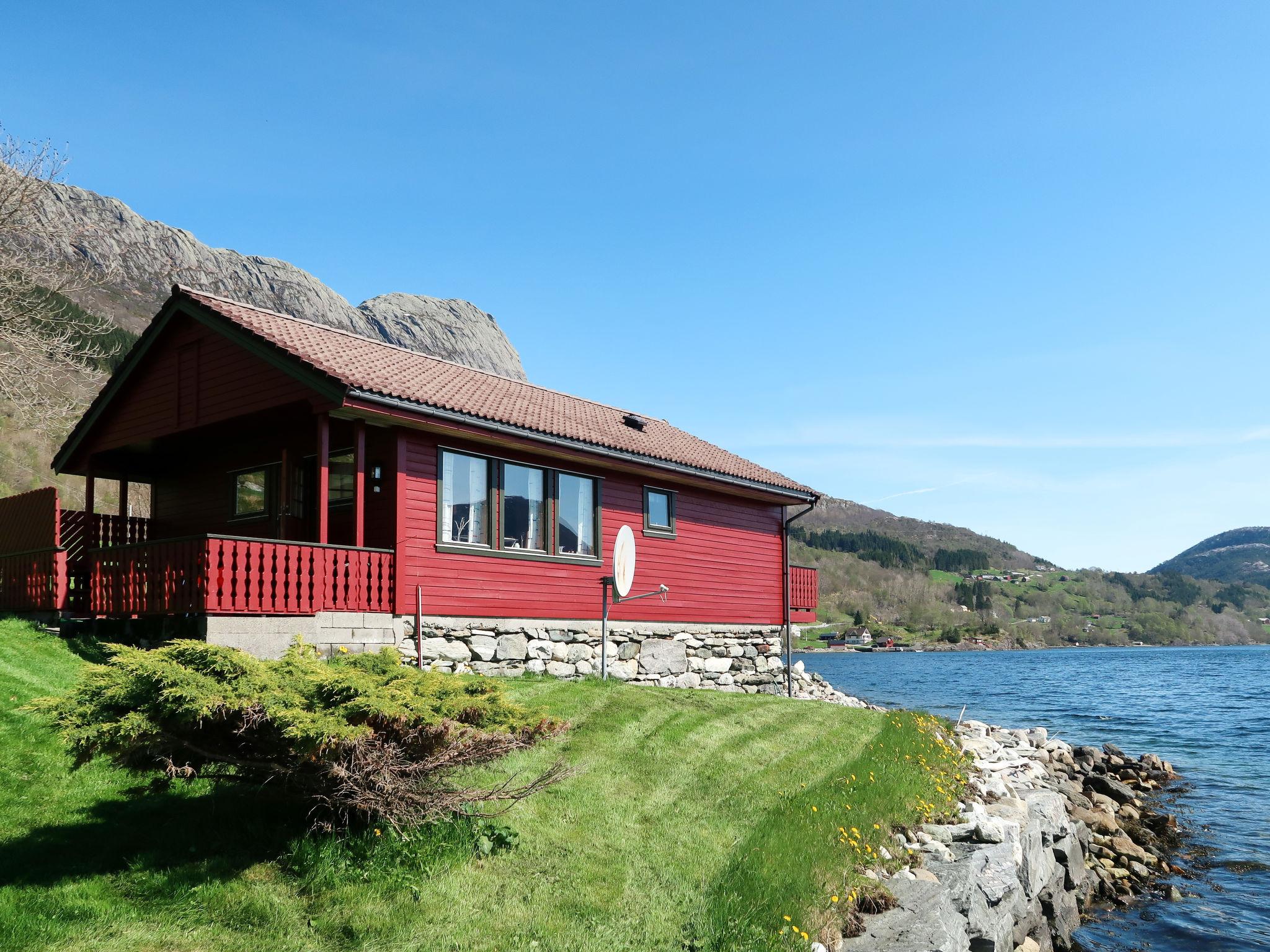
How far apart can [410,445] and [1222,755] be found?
23.2m

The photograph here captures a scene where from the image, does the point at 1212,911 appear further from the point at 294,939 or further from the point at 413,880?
the point at 294,939

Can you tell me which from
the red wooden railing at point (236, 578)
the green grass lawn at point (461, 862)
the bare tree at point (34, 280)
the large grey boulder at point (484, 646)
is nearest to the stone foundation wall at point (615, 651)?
the large grey boulder at point (484, 646)

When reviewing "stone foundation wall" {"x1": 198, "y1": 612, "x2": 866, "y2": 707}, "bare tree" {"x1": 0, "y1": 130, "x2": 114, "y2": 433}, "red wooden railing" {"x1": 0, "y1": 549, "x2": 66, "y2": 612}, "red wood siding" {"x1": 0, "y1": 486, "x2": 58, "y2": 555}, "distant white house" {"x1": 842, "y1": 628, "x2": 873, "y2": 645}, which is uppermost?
"bare tree" {"x1": 0, "y1": 130, "x2": 114, "y2": 433}

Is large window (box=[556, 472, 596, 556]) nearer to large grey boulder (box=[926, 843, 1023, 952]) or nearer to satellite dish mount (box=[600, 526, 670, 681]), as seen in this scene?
satellite dish mount (box=[600, 526, 670, 681])

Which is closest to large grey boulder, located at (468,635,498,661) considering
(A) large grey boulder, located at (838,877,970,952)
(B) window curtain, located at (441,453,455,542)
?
(B) window curtain, located at (441,453,455,542)

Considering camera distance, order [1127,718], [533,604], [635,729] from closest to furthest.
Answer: [635,729] < [533,604] < [1127,718]

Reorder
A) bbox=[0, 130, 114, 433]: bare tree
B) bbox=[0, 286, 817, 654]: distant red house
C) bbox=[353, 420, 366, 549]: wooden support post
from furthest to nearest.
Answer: bbox=[0, 130, 114, 433]: bare tree → bbox=[353, 420, 366, 549]: wooden support post → bbox=[0, 286, 817, 654]: distant red house

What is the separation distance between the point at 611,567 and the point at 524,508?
237cm

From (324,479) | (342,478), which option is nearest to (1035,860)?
(324,479)

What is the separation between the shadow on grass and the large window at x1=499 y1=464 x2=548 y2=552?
8353 millimetres

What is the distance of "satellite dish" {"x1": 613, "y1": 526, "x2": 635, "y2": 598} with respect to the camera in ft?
53.5

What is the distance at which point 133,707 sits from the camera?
228 inches

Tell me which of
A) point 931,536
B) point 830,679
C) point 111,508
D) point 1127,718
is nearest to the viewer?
point 1127,718

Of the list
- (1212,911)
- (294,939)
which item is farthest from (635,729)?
(1212,911)
